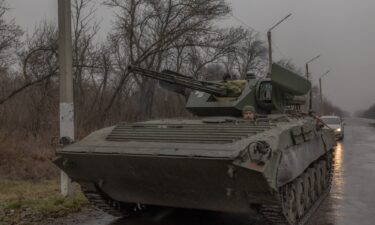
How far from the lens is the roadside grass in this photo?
26.1 ft

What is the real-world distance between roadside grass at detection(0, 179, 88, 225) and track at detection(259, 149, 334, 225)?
3403 millimetres

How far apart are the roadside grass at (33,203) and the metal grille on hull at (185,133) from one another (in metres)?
1.83

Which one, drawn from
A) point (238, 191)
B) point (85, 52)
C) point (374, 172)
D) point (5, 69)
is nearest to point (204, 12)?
point (85, 52)

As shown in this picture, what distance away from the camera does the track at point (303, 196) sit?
6.61 meters

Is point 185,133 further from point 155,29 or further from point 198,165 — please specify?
point 155,29

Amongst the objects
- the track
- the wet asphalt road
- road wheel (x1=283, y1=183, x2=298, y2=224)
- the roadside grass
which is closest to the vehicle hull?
the track

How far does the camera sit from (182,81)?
8430 millimetres

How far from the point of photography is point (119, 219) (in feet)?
26.5

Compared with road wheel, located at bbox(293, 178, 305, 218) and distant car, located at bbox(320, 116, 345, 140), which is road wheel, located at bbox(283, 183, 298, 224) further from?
distant car, located at bbox(320, 116, 345, 140)

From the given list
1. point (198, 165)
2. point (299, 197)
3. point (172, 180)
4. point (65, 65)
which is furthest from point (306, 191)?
point (65, 65)

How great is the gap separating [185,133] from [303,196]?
7.94 feet

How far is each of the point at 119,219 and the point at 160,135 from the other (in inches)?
71.9

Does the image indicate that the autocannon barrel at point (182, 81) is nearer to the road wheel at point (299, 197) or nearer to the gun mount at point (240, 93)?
the gun mount at point (240, 93)

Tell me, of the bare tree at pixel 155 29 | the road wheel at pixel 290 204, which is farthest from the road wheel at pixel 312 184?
the bare tree at pixel 155 29
